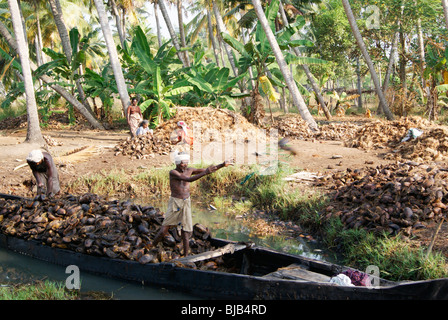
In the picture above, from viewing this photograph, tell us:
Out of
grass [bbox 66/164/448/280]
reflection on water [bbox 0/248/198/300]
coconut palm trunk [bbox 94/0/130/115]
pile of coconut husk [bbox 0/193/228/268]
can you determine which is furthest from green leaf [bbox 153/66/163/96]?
reflection on water [bbox 0/248/198/300]

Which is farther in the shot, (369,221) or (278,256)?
(369,221)

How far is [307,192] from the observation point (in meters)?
8.11

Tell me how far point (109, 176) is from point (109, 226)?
4.19 metres

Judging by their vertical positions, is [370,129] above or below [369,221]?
above

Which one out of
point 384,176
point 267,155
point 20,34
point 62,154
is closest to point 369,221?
point 384,176

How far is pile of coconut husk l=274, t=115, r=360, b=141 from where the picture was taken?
1339 centimetres

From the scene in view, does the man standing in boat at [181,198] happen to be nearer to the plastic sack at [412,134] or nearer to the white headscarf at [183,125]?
the white headscarf at [183,125]

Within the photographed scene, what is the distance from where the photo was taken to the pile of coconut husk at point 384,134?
1112 centimetres

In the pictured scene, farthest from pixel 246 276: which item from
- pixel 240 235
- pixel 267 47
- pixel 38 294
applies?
pixel 267 47

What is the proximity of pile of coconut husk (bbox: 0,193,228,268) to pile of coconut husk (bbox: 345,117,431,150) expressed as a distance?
6809 millimetres

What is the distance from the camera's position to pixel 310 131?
1378 cm

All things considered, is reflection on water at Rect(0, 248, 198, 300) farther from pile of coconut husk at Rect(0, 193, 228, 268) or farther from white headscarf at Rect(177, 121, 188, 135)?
white headscarf at Rect(177, 121, 188, 135)

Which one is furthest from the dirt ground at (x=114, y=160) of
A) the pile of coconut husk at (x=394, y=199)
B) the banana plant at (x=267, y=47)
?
the banana plant at (x=267, y=47)
